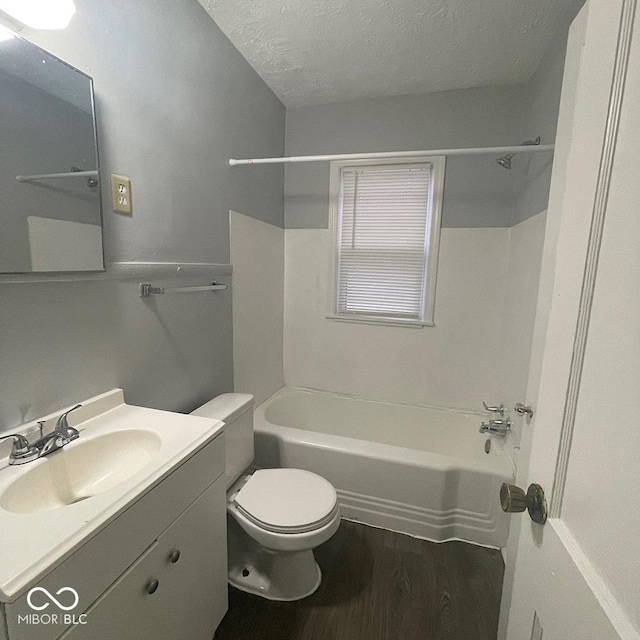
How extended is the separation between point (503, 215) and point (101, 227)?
2206 millimetres

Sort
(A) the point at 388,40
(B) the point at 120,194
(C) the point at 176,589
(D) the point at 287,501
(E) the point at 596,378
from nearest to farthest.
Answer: (E) the point at 596,378, (C) the point at 176,589, (B) the point at 120,194, (D) the point at 287,501, (A) the point at 388,40

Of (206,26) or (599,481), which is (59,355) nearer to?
(599,481)

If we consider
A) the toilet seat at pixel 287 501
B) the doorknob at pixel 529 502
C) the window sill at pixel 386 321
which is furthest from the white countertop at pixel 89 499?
the window sill at pixel 386 321

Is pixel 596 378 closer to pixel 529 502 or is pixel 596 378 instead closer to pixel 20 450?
pixel 529 502

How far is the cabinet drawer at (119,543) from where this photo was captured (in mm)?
607

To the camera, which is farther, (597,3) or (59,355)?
(59,355)

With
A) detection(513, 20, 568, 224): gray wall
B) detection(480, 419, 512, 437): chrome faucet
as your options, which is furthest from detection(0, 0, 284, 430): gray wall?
detection(513, 20, 568, 224): gray wall

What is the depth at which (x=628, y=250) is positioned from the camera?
0.42 meters

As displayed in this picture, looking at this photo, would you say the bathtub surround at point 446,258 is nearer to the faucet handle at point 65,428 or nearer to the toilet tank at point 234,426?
the toilet tank at point 234,426

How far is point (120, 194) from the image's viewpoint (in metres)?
1.21

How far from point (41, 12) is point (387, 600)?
2.33 metres

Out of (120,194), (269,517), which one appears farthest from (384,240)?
(269,517)

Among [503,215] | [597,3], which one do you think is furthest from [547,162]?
[597,3]

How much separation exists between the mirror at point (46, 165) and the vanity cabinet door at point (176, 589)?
84 centimetres
